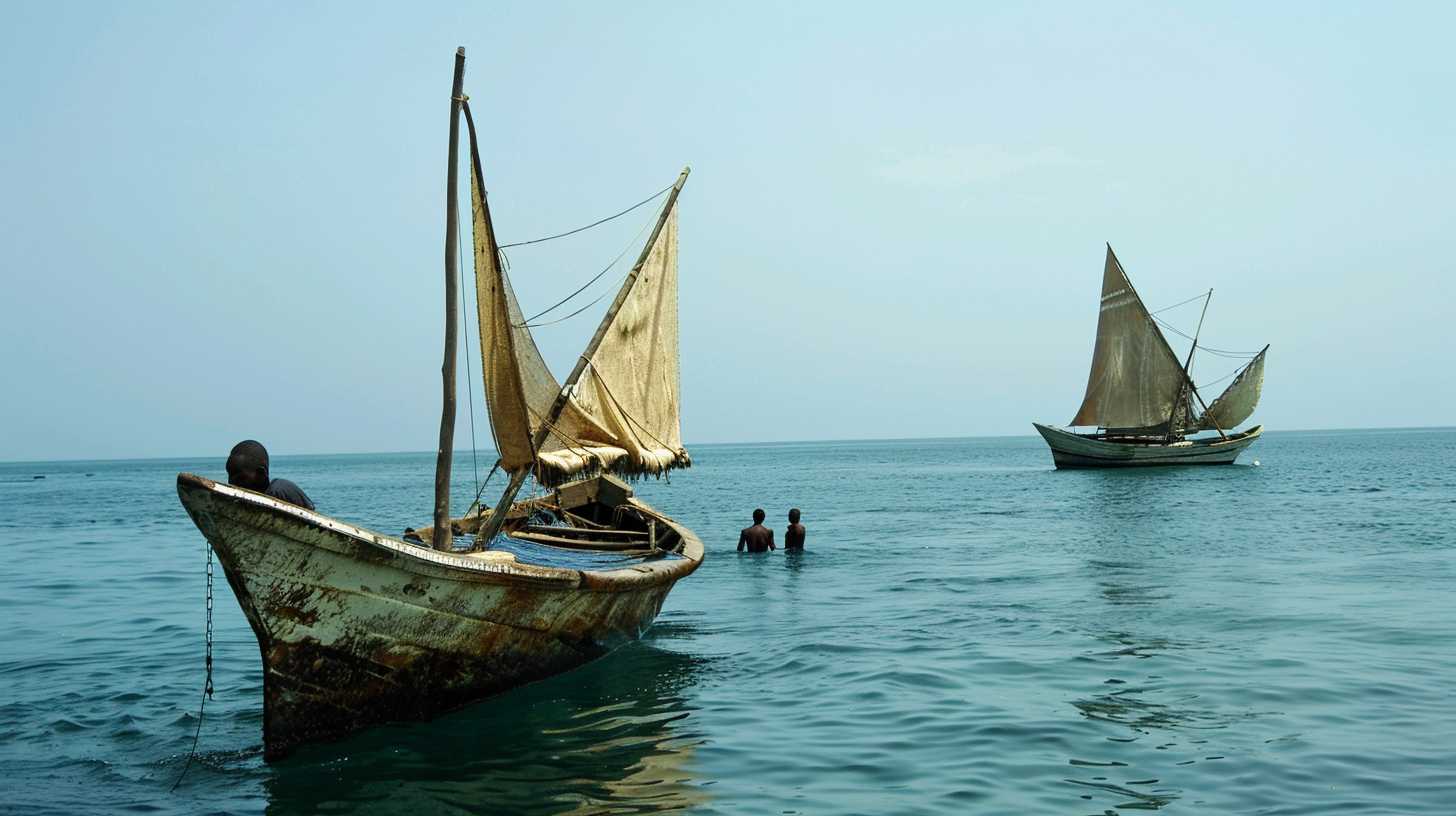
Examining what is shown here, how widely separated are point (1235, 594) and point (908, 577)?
5.91m

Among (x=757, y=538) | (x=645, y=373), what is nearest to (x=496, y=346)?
(x=645, y=373)

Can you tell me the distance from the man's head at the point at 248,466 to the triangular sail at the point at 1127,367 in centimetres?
5996

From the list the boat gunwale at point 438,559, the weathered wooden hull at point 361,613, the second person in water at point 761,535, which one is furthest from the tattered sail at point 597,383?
the second person in water at point 761,535

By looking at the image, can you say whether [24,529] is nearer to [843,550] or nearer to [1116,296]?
[843,550]

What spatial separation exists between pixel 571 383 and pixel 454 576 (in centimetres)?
659

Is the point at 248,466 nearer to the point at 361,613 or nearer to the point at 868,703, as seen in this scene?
the point at 361,613

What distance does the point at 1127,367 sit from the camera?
6462 cm

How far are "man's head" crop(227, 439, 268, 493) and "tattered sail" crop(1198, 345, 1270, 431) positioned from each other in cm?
6688

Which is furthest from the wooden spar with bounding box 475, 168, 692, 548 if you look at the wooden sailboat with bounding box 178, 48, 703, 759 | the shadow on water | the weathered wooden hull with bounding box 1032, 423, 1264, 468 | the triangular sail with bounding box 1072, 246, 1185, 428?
the weathered wooden hull with bounding box 1032, 423, 1264, 468

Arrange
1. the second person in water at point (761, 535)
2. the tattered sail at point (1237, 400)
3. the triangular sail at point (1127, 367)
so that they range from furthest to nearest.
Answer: the tattered sail at point (1237, 400)
the triangular sail at point (1127, 367)
the second person in water at point (761, 535)

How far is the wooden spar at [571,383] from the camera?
12.1 metres

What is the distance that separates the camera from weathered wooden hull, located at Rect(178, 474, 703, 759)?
827 cm

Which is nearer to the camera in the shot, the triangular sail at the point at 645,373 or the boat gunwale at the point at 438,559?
the boat gunwale at the point at 438,559

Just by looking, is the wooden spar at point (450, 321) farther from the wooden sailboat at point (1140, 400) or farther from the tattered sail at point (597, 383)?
the wooden sailboat at point (1140, 400)
